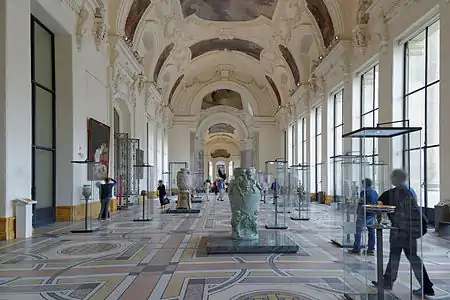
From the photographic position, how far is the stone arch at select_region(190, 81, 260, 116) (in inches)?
1367

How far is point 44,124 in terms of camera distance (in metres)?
11.4

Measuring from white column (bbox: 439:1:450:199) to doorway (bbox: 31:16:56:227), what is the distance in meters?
10.5

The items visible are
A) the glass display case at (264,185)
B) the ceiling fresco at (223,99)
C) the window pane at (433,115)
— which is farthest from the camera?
the ceiling fresco at (223,99)

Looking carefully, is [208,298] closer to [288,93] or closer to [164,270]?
[164,270]

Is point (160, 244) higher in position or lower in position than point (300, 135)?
lower

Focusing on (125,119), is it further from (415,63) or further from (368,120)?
(415,63)

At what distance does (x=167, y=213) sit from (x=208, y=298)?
10.4 m

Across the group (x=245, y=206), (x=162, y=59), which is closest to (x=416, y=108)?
(x=245, y=206)

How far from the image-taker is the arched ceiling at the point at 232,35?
60.9 feet

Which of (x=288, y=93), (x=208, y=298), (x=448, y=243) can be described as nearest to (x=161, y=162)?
(x=288, y=93)

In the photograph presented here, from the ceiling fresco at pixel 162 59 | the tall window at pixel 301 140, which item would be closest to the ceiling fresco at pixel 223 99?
the tall window at pixel 301 140

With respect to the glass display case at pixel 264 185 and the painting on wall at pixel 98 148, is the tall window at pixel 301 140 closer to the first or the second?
the glass display case at pixel 264 185

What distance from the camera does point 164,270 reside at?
220 inches

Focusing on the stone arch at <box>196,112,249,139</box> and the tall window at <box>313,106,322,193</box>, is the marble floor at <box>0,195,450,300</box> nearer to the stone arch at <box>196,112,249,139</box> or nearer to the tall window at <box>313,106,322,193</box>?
the tall window at <box>313,106,322,193</box>
